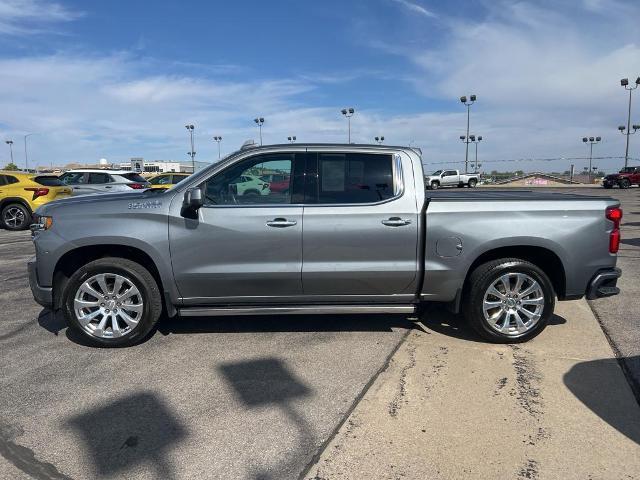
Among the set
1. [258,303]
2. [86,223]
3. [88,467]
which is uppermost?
[86,223]

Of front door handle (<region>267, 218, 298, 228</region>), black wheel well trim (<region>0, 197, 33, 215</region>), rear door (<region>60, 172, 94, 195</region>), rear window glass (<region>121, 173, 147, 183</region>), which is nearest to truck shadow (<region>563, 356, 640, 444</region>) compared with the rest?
front door handle (<region>267, 218, 298, 228</region>)

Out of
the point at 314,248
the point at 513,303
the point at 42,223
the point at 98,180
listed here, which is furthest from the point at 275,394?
the point at 98,180

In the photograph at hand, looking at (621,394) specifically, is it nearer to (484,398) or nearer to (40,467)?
(484,398)

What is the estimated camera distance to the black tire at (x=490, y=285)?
4559 mm

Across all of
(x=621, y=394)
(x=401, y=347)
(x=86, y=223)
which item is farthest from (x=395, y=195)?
(x=86, y=223)

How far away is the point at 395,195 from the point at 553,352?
198 cm

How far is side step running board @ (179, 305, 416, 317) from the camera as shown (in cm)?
453

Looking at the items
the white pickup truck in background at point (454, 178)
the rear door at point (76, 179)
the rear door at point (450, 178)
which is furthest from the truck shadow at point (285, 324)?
the rear door at point (450, 178)

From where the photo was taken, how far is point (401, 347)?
4570 millimetres

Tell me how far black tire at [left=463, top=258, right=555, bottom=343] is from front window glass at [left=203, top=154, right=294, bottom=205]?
1888 mm

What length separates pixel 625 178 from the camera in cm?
3866

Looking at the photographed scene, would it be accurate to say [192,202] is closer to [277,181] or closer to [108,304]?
[277,181]

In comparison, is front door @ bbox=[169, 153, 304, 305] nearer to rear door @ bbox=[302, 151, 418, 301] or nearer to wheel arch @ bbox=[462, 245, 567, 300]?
rear door @ bbox=[302, 151, 418, 301]

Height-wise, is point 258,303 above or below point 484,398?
above
